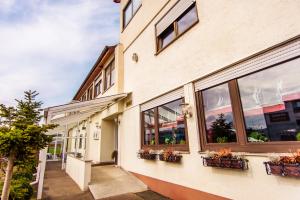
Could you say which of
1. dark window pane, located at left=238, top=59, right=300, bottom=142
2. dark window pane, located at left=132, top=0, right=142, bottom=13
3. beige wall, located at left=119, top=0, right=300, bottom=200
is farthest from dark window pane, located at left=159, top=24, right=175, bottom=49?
dark window pane, located at left=238, top=59, right=300, bottom=142

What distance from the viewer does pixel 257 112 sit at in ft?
13.6

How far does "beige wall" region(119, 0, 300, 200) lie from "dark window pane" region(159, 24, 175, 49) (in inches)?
18.5

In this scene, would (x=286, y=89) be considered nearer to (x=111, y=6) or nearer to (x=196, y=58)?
(x=196, y=58)

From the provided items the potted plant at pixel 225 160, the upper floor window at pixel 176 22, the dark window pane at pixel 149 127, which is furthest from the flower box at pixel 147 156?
the upper floor window at pixel 176 22

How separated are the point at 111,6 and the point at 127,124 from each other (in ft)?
33.5

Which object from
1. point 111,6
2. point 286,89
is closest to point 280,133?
point 286,89

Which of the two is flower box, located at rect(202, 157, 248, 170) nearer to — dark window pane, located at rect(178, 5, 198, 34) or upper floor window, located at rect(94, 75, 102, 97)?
dark window pane, located at rect(178, 5, 198, 34)

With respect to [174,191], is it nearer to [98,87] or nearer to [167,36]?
[167,36]

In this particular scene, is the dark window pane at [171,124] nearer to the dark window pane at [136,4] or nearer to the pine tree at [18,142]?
the pine tree at [18,142]

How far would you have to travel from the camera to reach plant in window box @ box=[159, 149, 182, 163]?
583 cm

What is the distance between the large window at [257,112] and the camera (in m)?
3.60

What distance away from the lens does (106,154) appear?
1252cm

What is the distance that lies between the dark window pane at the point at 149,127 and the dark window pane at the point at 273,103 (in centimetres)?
425

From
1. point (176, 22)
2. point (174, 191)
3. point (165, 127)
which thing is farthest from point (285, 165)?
point (176, 22)
